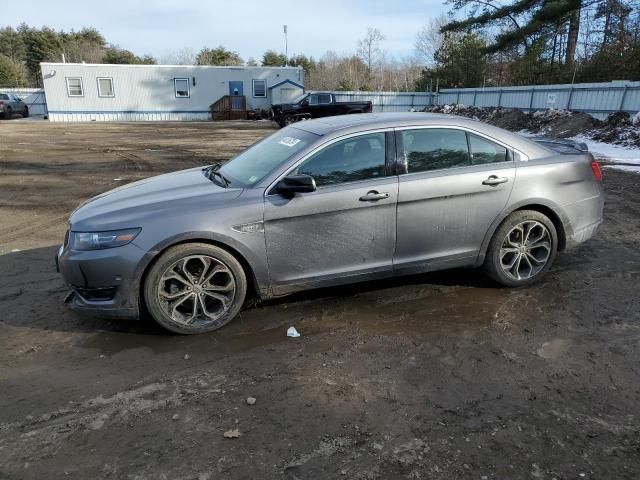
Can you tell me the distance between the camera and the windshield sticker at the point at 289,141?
4275 millimetres

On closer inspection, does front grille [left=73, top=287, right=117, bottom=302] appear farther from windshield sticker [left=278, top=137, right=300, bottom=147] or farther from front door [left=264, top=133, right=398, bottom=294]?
windshield sticker [left=278, top=137, right=300, bottom=147]

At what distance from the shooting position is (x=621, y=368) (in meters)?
3.26

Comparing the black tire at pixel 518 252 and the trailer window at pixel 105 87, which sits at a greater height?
the trailer window at pixel 105 87

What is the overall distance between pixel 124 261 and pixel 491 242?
3.19 m

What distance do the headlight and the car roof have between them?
5.84ft

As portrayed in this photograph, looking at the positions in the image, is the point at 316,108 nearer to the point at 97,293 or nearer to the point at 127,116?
the point at 127,116

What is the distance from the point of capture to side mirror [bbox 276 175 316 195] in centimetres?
371

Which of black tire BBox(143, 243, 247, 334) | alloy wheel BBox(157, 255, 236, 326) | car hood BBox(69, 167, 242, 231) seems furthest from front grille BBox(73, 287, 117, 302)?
car hood BBox(69, 167, 242, 231)

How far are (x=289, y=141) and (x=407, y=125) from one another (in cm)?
108

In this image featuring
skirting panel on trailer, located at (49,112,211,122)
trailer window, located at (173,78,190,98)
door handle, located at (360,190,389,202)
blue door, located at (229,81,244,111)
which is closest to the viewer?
Answer: door handle, located at (360,190,389,202)

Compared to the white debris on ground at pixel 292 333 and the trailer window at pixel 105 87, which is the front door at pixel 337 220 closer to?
the white debris on ground at pixel 292 333

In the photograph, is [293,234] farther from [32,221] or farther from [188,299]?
[32,221]

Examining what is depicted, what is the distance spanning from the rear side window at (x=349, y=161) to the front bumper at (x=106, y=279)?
151 centimetres

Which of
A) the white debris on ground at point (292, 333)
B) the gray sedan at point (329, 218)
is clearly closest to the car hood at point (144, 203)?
the gray sedan at point (329, 218)
